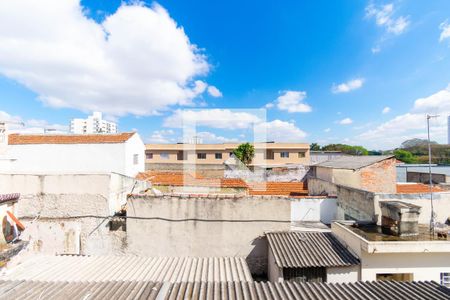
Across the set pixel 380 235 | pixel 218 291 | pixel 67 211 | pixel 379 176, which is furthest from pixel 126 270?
pixel 379 176

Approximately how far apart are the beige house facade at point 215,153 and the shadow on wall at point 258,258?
28.1 m

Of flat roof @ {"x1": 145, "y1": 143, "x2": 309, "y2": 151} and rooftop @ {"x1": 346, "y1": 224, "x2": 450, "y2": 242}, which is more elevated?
flat roof @ {"x1": 145, "y1": 143, "x2": 309, "y2": 151}

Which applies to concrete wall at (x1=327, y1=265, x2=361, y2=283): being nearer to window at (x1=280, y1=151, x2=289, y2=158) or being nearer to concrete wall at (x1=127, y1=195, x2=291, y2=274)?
concrete wall at (x1=127, y1=195, x2=291, y2=274)

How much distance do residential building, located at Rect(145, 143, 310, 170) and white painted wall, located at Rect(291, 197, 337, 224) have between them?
24.8m

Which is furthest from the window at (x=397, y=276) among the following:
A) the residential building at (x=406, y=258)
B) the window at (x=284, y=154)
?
the window at (x=284, y=154)

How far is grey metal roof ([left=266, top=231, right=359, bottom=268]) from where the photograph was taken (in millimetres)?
7793

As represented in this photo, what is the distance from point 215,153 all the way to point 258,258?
96.3ft

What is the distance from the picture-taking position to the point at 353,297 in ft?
14.6

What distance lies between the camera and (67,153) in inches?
631

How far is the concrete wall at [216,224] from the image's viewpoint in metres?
10.1

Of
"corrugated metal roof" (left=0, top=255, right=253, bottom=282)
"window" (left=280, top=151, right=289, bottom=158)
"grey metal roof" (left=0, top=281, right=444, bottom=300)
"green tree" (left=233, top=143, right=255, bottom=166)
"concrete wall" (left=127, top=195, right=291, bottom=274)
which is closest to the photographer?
"grey metal roof" (left=0, top=281, right=444, bottom=300)

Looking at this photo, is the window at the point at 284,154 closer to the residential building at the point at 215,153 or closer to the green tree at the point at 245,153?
the residential building at the point at 215,153

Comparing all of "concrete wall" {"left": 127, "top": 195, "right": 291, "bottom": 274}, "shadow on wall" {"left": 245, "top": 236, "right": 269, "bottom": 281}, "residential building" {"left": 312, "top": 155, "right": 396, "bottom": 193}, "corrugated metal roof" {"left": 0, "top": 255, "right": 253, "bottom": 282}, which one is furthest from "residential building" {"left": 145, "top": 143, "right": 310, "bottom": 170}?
"corrugated metal roof" {"left": 0, "top": 255, "right": 253, "bottom": 282}

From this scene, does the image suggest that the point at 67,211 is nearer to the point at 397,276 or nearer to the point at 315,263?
the point at 315,263
